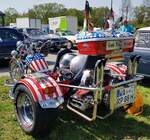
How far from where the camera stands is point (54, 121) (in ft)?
14.7

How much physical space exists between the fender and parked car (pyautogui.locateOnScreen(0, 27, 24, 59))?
7.36 m

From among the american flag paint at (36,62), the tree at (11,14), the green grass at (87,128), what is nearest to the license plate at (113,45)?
the green grass at (87,128)

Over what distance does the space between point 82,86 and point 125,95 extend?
0.72 m

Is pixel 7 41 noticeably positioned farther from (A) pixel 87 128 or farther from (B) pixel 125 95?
(B) pixel 125 95

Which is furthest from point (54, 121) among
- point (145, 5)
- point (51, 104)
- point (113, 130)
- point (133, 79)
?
point (145, 5)

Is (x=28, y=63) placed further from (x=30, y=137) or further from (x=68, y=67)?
(x=30, y=137)

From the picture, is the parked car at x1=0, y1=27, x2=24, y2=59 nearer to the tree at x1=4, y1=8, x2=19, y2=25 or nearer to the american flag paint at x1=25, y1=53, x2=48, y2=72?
the american flag paint at x1=25, y1=53, x2=48, y2=72

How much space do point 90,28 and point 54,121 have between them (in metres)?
1.50

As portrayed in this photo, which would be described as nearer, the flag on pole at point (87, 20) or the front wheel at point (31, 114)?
the front wheel at point (31, 114)

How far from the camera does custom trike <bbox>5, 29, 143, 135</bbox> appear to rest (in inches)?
170

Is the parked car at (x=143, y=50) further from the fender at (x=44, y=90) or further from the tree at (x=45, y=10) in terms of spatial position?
the tree at (x=45, y=10)

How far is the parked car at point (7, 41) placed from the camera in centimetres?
1175

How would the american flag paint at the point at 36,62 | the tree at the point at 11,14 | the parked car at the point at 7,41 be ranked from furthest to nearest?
the tree at the point at 11,14
the parked car at the point at 7,41
the american flag paint at the point at 36,62

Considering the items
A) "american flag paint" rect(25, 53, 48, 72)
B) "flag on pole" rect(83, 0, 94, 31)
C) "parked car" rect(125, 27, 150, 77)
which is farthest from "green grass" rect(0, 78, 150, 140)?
"parked car" rect(125, 27, 150, 77)
